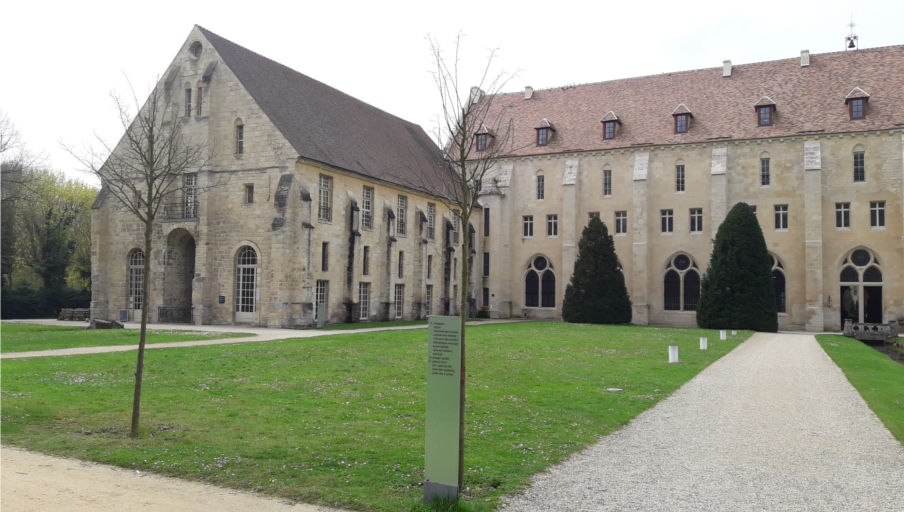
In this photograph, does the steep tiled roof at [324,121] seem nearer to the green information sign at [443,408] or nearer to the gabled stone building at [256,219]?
the gabled stone building at [256,219]

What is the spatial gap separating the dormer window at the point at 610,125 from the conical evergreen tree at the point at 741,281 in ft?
37.3

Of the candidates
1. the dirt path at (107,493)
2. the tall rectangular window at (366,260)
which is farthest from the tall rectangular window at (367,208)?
the dirt path at (107,493)

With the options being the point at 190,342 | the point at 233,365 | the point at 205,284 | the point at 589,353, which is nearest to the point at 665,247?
the point at 589,353

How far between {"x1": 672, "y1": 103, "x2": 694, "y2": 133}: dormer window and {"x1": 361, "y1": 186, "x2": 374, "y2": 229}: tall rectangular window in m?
20.8

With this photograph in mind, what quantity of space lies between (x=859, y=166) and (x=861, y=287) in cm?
701

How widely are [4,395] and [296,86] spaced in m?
28.8

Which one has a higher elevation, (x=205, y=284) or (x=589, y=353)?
(x=205, y=284)

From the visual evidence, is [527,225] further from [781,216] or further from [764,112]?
[764,112]

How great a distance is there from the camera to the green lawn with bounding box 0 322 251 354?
68.6 feet

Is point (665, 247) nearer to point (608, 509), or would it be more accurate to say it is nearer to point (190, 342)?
point (190, 342)

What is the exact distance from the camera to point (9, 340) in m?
22.3

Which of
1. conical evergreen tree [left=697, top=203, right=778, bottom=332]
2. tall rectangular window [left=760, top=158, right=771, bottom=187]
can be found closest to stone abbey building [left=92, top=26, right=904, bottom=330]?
tall rectangular window [left=760, top=158, right=771, bottom=187]

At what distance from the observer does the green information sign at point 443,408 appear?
6945mm

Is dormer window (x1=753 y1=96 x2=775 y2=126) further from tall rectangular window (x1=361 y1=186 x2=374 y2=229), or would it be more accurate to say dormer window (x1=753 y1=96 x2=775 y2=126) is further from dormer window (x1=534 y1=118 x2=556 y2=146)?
tall rectangular window (x1=361 y1=186 x2=374 y2=229)
